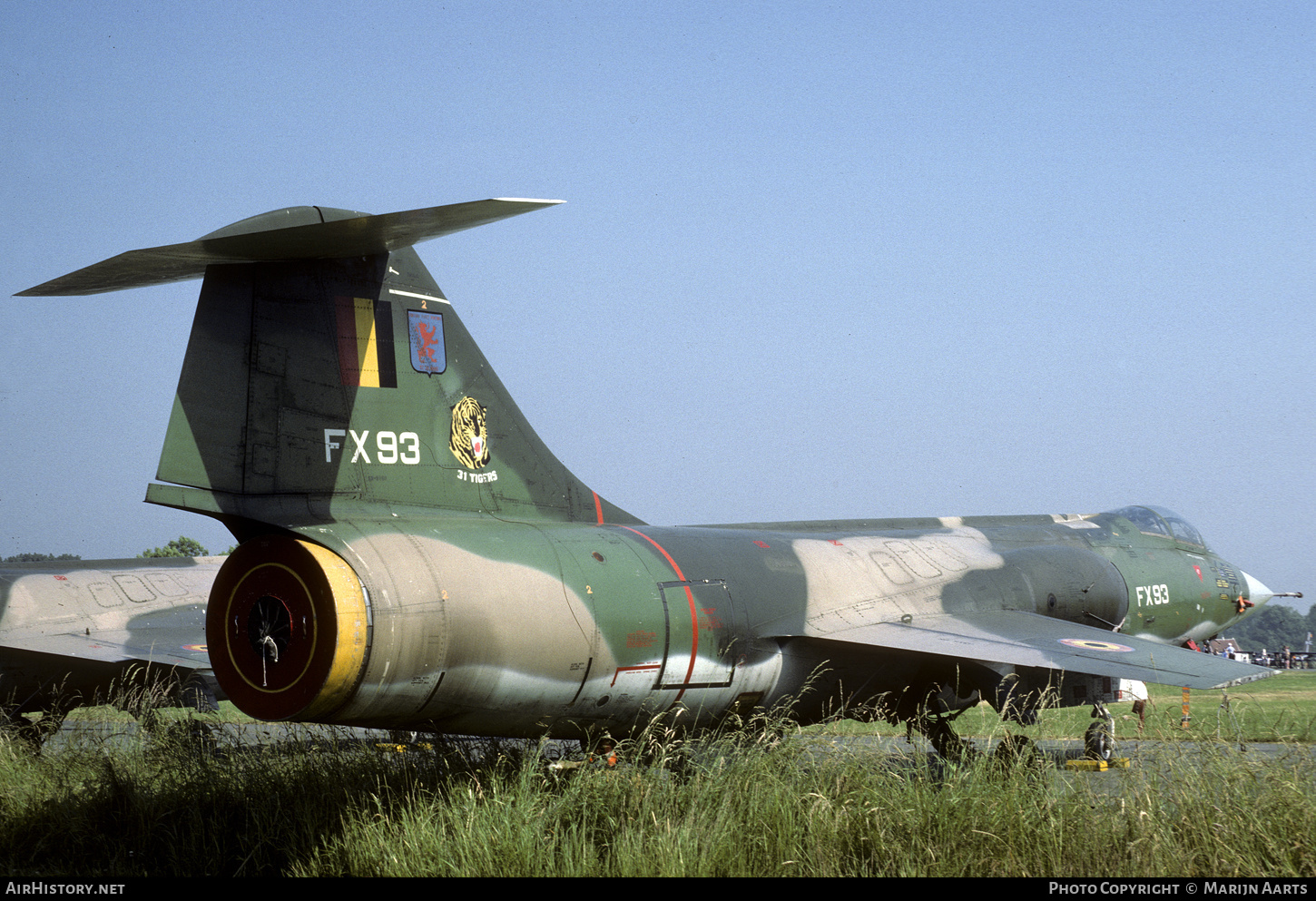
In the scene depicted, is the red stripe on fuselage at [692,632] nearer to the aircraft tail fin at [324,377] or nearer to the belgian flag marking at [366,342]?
the aircraft tail fin at [324,377]

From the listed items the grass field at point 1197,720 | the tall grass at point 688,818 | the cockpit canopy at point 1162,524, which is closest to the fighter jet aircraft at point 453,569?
the grass field at point 1197,720

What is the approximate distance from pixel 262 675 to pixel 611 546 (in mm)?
2416

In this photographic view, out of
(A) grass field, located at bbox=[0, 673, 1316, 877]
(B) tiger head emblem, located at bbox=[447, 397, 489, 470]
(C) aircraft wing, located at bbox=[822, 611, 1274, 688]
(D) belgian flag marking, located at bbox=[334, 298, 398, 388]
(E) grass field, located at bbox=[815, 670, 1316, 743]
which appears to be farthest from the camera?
(B) tiger head emblem, located at bbox=[447, 397, 489, 470]

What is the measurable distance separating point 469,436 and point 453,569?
5.35ft

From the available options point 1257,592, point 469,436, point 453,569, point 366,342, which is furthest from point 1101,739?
point 366,342

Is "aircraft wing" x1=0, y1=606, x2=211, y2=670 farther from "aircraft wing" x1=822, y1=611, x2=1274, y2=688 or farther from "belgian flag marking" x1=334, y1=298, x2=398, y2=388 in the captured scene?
"aircraft wing" x1=822, y1=611, x2=1274, y2=688

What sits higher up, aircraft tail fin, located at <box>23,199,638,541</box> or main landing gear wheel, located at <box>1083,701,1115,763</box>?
aircraft tail fin, located at <box>23,199,638,541</box>

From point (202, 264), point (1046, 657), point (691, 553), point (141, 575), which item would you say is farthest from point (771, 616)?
point (141, 575)

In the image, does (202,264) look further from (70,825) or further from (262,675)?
(70,825)

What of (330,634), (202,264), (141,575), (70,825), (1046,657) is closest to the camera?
(330,634)

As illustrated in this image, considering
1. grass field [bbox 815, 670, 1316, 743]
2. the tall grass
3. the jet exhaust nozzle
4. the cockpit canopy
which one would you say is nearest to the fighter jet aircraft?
the jet exhaust nozzle

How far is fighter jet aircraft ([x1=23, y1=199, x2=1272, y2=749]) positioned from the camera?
5.85 metres

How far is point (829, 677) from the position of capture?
830 cm

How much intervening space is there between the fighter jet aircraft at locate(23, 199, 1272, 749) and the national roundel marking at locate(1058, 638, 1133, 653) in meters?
0.04
